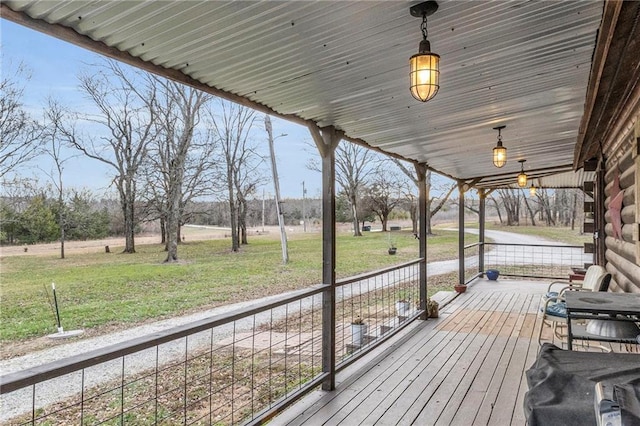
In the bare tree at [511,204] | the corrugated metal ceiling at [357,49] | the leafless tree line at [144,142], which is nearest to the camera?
the corrugated metal ceiling at [357,49]

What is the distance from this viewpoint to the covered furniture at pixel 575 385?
1.43 m

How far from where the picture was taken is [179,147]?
14.5 meters

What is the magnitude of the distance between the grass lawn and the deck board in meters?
5.40

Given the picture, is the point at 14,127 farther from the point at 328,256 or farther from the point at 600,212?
the point at 600,212

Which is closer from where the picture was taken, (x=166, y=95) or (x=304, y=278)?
(x=304, y=278)

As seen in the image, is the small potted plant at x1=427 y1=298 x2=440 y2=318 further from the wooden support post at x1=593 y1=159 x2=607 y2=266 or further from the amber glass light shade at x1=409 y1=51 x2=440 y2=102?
the amber glass light shade at x1=409 y1=51 x2=440 y2=102

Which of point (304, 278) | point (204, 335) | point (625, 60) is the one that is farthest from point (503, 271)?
point (625, 60)

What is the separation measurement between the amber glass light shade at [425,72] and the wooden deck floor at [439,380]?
2.22m

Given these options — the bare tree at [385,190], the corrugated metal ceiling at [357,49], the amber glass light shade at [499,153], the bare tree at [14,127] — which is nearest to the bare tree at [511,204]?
the bare tree at [385,190]

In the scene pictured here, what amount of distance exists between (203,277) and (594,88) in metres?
12.5

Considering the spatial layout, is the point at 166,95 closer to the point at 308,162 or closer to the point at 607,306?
the point at 308,162

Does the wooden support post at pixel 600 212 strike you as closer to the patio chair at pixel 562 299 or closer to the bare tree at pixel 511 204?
the patio chair at pixel 562 299

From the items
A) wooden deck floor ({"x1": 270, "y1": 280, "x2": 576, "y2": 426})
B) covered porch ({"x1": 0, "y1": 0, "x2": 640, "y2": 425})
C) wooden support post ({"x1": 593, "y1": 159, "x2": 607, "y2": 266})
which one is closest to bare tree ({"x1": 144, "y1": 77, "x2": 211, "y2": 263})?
covered porch ({"x1": 0, "y1": 0, "x2": 640, "y2": 425})

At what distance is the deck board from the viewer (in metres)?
2.91
